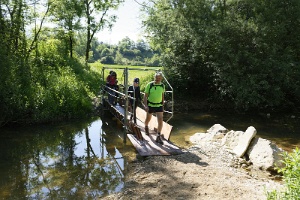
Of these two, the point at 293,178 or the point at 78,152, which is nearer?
the point at 293,178

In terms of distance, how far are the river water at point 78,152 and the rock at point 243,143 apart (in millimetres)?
2170

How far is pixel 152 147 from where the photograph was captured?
8531mm

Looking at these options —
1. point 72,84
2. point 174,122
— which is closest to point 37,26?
point 72,84

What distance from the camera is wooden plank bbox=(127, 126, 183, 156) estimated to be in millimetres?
8102

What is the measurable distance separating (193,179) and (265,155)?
2.71m

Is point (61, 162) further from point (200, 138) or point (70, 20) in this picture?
point (70, 20)

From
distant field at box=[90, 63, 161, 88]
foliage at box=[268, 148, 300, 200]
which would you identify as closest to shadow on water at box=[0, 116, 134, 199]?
distant field at box=[90, 63, 161, 88]

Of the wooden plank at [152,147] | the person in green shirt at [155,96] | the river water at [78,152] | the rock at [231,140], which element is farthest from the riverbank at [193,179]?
the person in green shirt at [155,96]

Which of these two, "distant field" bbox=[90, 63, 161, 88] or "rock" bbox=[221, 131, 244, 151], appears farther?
"distant field" bbox=[90, 63, 161, 88]

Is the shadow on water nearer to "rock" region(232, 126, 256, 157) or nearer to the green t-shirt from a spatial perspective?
the green t-shirt

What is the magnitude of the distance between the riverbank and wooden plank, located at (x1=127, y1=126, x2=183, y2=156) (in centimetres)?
21

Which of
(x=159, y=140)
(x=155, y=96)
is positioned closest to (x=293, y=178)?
(x=155, y=96)

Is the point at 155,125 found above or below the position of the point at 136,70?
below

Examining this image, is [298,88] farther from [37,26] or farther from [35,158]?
[37,26]
